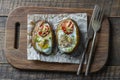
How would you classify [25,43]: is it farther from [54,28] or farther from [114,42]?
[114,42]

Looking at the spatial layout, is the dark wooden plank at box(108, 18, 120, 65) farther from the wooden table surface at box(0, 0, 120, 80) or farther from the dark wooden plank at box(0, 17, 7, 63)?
the dark wooden plank at box(0, 17, 7, 63)

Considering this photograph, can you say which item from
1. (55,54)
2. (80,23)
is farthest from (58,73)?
(80,23)

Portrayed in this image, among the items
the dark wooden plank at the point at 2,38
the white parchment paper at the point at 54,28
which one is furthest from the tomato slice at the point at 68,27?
the dark wooden plank at the point at 2,38

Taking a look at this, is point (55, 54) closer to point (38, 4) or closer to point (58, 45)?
point (58, 45)

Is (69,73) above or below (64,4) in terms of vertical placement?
below

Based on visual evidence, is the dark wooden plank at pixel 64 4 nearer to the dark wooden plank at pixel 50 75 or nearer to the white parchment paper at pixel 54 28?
the white parchment paper at pixel 54 28

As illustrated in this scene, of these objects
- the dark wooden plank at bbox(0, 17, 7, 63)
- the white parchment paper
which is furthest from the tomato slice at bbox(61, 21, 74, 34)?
the dark wooden plank at bbox(0, 17, 7, 63)

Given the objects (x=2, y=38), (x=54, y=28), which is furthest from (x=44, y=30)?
(x=2, y=38)
